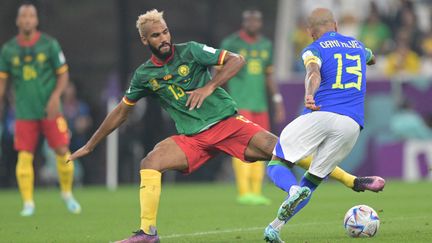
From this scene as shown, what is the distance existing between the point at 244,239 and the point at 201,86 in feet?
4.76

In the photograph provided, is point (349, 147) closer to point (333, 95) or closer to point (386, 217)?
point (333, 95)

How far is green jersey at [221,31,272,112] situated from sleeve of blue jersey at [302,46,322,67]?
256 inches

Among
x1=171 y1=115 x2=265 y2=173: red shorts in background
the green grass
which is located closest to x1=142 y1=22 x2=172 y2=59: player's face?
x1=171 y1=115 x2=265 y2=173: red shorts in background

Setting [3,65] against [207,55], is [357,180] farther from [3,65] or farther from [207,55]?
[3,65]

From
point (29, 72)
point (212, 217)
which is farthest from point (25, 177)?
point (212, 217)

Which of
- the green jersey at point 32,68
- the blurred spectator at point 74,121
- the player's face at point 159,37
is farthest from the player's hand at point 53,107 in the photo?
the blurred spectator at point 74,121

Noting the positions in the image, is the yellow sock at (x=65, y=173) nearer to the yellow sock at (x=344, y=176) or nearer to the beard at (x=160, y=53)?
the beard at (x=160, y=53)

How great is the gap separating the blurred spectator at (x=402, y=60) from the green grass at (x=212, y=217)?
3.98m

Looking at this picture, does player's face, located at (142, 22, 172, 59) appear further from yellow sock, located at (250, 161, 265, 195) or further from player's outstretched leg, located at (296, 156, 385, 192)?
yellow sock, located at (250, 161, 265, 195)

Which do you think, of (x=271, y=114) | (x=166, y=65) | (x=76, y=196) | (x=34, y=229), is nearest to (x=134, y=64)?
(x=271, y=114)

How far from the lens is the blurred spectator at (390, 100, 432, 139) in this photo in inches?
810

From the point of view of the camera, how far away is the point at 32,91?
45.7 ft

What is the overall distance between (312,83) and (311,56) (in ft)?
1.11

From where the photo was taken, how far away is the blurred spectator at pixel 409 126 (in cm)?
2056
